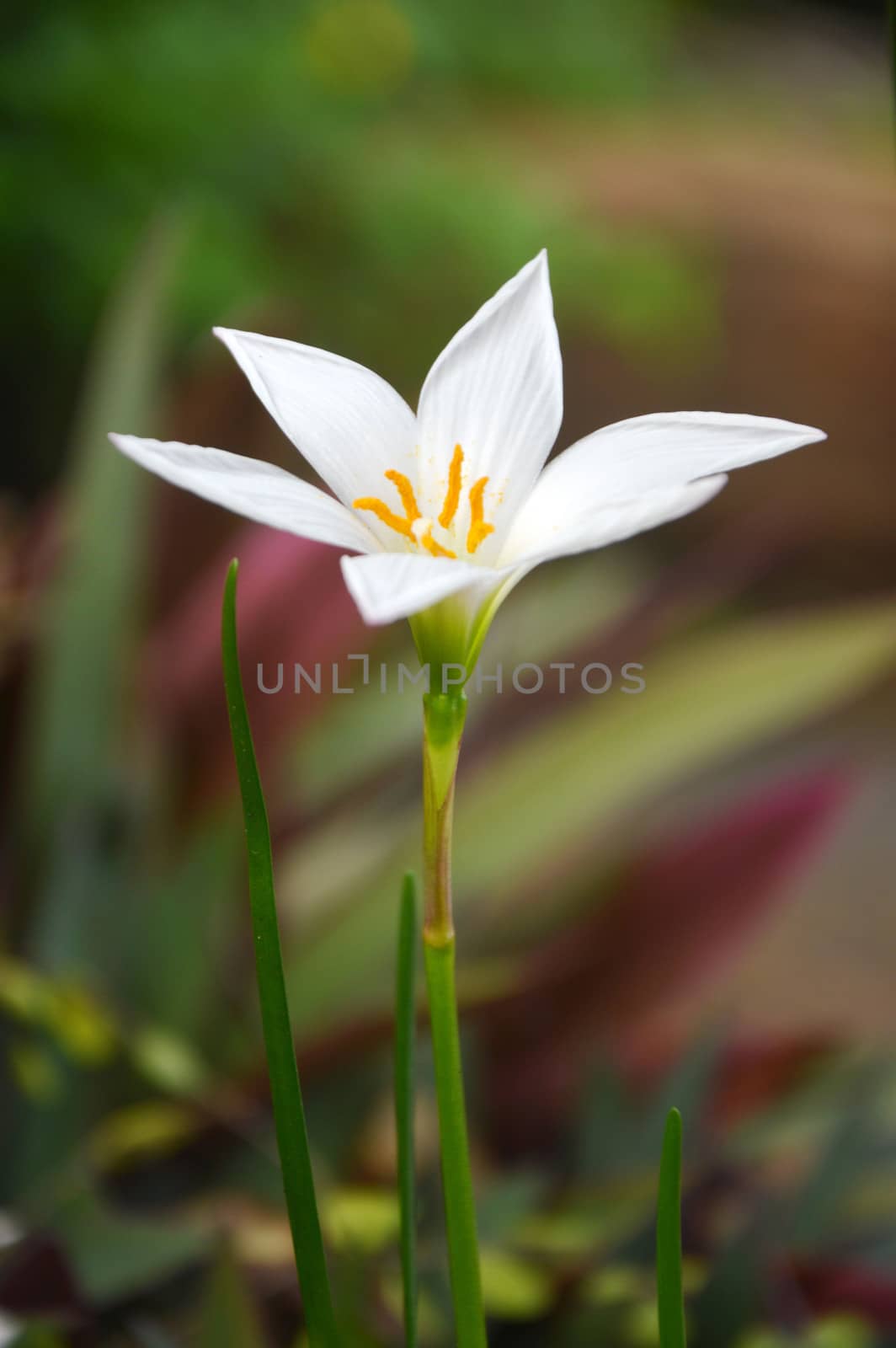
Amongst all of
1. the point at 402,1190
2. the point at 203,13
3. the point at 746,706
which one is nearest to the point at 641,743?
the point at 746,706

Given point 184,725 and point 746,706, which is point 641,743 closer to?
point 746,706

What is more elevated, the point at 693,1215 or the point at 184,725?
the point at 184,725

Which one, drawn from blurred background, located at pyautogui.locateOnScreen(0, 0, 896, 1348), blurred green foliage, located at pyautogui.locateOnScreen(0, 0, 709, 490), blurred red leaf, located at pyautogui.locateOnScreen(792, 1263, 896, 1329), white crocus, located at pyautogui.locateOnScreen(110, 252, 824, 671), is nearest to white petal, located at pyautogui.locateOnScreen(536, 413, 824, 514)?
white crocus, located at pyautogui.locateOnScreen(110, 252, 824, 671)

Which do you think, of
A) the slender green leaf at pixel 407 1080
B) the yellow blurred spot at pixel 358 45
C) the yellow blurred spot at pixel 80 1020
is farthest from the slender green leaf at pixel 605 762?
the yellow blurred spot at pixel 358 45

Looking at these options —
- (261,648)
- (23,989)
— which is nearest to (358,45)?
(261,648)

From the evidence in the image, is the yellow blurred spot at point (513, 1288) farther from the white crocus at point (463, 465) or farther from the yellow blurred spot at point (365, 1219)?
the white crocus at point (463, 465)

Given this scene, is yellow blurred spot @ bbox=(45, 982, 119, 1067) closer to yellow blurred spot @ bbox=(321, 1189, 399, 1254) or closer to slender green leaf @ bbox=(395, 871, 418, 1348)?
yellow blurred spot @ bbox=(321, 1189, 399, 1254)

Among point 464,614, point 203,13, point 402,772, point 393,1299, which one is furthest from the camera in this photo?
point 203,13

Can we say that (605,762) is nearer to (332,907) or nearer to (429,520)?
(332,907)
